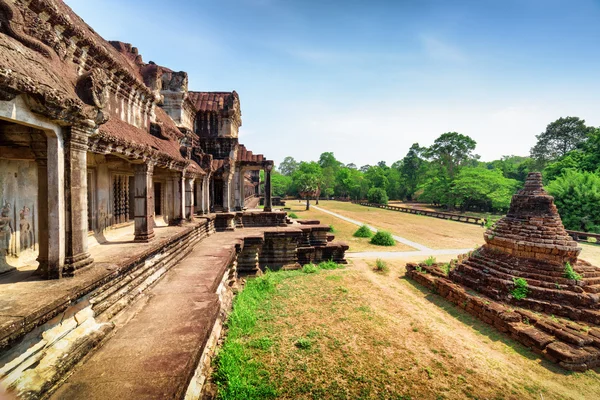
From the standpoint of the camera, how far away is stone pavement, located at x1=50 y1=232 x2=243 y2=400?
2.63m

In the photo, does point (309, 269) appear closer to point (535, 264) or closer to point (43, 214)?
point (535, 264)

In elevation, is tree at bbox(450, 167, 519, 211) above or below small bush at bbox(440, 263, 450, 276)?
above

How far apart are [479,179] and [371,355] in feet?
139

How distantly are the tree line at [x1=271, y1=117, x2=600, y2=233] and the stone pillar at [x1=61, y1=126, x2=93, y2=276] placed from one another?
31.6 m

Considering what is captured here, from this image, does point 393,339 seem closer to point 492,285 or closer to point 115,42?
point 492,285

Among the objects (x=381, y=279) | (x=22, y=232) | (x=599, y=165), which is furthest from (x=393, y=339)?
(x=599, y=165)

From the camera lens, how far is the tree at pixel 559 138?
1732 inches

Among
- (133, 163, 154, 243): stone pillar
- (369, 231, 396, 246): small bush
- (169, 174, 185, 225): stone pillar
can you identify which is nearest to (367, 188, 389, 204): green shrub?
(369, 231, 396, 246): small bush

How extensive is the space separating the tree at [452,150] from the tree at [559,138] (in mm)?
10330

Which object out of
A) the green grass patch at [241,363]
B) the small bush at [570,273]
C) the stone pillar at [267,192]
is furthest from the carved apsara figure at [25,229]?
the small bush at [570,273]

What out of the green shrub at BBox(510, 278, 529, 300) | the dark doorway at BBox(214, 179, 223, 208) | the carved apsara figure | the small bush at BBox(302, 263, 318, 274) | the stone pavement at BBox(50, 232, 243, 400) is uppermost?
the dark doorway at BBox(214, 179, 223, 208)

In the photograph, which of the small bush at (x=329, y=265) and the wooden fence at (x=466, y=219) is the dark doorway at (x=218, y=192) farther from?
the wooden fence at (x=466, y=219)

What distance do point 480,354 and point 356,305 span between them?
2973 millimetres

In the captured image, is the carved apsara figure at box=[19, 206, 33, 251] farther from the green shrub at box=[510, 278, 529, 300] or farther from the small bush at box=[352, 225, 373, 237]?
the small bush at box=[352, 225, 373, 237]
